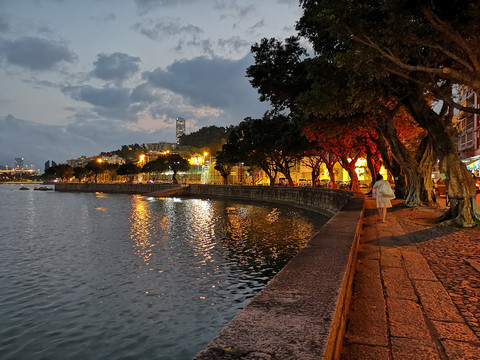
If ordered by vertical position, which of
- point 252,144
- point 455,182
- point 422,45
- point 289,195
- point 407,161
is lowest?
point 289,195

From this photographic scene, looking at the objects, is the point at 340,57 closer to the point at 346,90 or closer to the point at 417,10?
the point at 417,10

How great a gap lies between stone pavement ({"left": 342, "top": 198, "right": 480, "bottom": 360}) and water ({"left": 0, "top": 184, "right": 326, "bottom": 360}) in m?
3.01

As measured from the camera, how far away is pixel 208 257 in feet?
44.9

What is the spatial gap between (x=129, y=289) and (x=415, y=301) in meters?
7.02

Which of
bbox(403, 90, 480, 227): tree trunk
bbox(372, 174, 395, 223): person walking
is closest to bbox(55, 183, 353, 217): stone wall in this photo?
bbox(372, 174, 395, 223): person walking

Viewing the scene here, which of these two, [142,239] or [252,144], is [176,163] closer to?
[252,144]

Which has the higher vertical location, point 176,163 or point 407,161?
point 176,163

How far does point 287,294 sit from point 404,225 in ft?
34.8

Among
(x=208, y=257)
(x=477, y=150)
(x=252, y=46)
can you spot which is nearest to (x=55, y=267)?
(x=208, y=257)

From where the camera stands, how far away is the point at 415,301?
5223mm

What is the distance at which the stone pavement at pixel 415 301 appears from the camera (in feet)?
12.4

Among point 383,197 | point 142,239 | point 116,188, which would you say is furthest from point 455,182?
point 116,188

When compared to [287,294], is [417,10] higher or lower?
higher

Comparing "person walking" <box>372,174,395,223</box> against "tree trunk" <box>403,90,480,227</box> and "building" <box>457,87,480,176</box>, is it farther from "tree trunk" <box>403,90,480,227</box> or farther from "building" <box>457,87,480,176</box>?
"building" <box>457,87,480,176</box>
